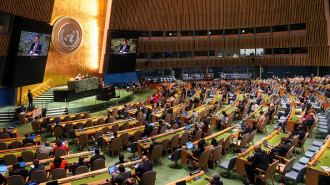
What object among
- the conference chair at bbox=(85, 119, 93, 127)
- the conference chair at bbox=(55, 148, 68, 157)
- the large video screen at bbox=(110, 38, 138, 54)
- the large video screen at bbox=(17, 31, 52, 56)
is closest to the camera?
the conference chair at bbox=(55, 148, 68, 157)

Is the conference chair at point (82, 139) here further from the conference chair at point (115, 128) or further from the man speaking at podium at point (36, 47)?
the man speaking at podium at point (36, 47)

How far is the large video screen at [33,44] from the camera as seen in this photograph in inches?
Result: 635

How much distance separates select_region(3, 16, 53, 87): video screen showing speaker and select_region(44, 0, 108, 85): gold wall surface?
9.28 feet

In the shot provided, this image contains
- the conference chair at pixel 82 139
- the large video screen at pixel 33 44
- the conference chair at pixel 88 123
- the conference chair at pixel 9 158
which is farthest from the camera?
the large video screen at pixel 33 44

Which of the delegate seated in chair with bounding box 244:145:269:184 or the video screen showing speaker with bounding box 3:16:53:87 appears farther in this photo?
the video screen showing speaker with bounding box 3:16:53:87

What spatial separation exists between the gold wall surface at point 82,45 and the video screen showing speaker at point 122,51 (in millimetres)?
1770

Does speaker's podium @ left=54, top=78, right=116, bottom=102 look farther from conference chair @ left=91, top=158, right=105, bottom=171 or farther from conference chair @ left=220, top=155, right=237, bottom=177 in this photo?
conference chair @ left=220, top=155, right=237, bottom=177

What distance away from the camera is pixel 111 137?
989 centimetres

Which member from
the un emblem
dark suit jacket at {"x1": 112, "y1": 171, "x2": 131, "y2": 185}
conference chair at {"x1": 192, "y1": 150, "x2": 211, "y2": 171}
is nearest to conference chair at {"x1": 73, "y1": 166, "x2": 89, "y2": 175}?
dark suit jacket at {"x1": 112, "y1": 171, "x2": 131, "y2": 185}

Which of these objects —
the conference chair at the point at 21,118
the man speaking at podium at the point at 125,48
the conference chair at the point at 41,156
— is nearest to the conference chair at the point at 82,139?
the conference chair at the point at 41,156

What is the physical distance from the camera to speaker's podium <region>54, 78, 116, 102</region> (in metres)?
18.8

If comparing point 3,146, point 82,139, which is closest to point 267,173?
point 82,139

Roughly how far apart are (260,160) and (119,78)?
2481 cm

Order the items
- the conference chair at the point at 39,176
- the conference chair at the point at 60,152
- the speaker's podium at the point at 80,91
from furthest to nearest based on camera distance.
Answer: the speaker's podium at the point at 80,91 < the conference chair at the point at 60,152 < the conference chair at the point at 39,176
